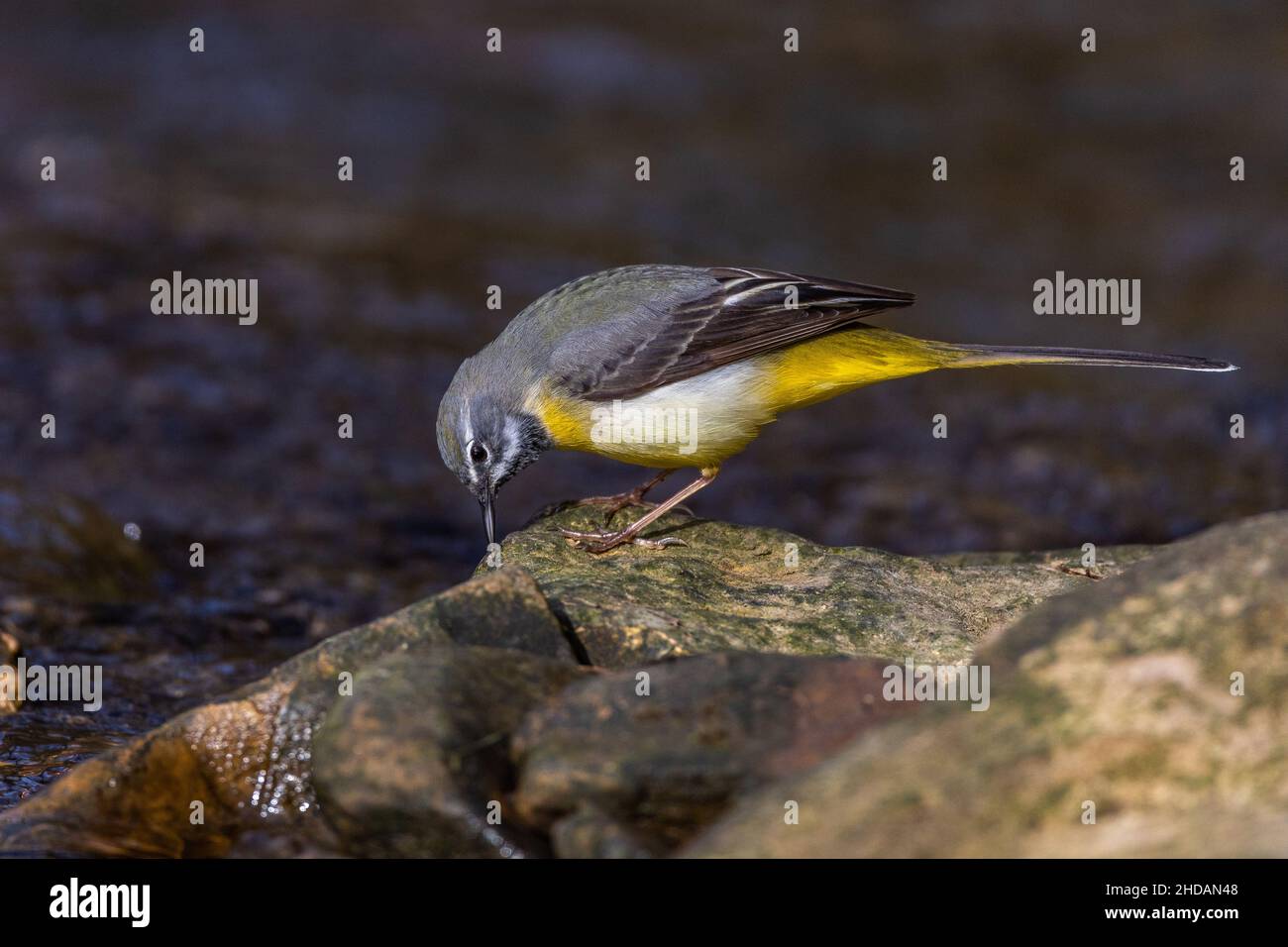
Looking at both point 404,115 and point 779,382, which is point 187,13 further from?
point 779,382

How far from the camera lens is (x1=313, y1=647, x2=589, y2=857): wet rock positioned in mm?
4117

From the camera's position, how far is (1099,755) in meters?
3.67

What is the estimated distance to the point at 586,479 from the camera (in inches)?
443

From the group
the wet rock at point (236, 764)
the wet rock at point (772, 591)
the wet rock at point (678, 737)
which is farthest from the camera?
the wet rock at point (772, 591)

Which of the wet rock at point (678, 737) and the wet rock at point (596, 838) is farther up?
the wet rock at point (678, 737)

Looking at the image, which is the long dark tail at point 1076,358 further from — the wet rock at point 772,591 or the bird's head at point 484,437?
the bird's head at point 484,437

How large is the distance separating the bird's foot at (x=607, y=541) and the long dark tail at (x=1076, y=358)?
1.60 metres

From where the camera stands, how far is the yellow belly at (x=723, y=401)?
674 centimetres

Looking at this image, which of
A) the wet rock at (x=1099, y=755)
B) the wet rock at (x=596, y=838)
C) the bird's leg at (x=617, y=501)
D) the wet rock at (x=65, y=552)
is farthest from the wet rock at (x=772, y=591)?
the wet rock at (x=65, y=552)

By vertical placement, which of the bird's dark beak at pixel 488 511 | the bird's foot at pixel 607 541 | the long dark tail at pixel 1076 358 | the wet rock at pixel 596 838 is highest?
the long dark tail at pixel 1076 358

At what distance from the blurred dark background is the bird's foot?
79.9 inches

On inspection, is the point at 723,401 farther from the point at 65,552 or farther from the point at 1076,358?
the point at 65,552

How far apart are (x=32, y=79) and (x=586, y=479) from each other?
9.34 metres

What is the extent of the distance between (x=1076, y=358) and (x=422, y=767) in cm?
394
